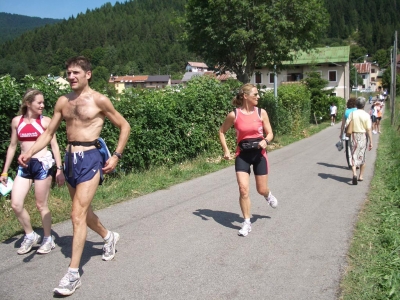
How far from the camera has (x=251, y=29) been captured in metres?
14.8

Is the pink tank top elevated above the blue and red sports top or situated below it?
below

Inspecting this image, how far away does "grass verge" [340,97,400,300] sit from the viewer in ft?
13.2

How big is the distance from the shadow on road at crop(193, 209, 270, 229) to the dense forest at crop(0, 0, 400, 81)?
83958 millimetres

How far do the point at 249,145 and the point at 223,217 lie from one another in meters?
1.52

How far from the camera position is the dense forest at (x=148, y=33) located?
10906 centimetres

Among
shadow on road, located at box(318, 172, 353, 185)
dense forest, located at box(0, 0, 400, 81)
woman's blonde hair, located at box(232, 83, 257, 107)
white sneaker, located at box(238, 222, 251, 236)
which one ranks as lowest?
shadow on road, located at box(318, 172, 353, 185)

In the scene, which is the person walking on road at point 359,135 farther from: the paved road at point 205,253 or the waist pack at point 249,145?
the waist pack at point 249,145

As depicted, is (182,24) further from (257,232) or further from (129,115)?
(257,232)

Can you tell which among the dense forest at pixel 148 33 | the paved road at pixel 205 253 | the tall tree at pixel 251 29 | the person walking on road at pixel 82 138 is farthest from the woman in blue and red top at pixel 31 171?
the dense forest at pixel 148 33

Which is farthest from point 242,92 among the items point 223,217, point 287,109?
point 287,109

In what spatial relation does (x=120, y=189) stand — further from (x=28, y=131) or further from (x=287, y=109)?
(x=287, y=109)

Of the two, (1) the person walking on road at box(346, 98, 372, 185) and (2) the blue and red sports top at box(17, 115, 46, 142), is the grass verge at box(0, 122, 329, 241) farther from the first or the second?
(1) the person walking on road at box(346, 98, 372, 185)

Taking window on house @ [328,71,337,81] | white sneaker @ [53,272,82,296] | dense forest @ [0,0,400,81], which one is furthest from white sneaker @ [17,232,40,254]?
dense forest @ [0,0,400,81]

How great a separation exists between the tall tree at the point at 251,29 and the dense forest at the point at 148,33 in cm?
7490
